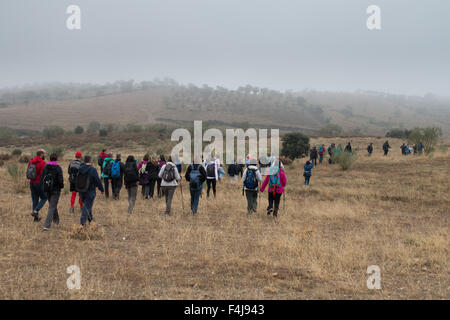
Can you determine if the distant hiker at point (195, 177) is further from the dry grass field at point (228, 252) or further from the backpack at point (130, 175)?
the backpack at point (130, 175)

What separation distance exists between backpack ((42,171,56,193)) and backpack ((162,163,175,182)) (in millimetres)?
2938

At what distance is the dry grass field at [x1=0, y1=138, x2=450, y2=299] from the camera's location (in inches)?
218

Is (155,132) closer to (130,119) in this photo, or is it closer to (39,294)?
(130,119)

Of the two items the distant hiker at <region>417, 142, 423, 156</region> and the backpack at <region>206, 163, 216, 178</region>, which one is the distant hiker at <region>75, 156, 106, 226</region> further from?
the distant hiker at <region>417, 142, 423, 156</region>

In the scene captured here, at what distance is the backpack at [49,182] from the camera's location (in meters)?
8.49

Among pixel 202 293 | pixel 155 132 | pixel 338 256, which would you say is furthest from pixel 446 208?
pixel 155 132

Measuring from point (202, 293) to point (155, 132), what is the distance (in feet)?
191

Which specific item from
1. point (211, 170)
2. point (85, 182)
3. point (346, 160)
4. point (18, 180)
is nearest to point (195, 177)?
point (211, 170)

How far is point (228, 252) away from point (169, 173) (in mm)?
3775

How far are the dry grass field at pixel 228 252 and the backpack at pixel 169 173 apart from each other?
1031 mm

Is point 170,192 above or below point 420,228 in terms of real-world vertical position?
above

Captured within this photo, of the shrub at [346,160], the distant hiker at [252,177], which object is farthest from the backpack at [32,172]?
the shrub at [346,160]

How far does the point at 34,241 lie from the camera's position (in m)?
7.71

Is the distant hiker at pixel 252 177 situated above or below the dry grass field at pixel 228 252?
above
